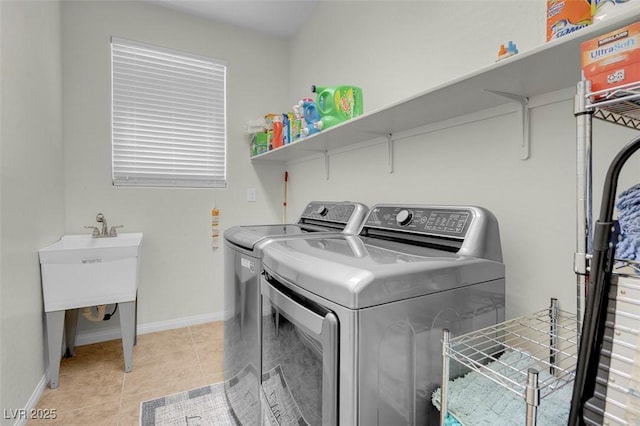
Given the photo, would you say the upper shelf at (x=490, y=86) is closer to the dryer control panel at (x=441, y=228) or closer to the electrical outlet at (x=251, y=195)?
the dryer control panel at (x=441, y=228)

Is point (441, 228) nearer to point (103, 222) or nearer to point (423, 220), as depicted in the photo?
point (423, 220)

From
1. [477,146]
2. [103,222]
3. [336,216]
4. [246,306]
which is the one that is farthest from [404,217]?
[103,222]

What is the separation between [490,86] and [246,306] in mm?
1274

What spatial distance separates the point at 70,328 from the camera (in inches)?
89.4

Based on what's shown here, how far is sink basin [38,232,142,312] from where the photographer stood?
1.85 meters

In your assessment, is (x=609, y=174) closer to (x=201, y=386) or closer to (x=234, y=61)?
(x=201, y=386)

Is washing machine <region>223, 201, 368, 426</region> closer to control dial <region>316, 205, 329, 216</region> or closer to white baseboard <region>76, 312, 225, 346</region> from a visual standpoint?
control dial <region>316, 205, 329, 216</region>

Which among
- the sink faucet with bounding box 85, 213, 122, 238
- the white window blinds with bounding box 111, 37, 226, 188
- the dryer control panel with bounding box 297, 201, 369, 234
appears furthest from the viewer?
the white window blinds with bounding box 111, 37, 226, 188

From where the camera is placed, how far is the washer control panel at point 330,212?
69.6 inches

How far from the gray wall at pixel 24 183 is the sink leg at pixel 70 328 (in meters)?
0.44

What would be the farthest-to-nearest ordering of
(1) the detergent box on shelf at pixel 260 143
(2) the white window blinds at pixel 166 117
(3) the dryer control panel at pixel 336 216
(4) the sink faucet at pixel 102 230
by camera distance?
1. (1) the detergent box on shelf at pixel 260 143
2. (2) the white window blinds at pixel 166 117
3. (4) the sink faucet at pixel 102 230
4. (3) the dryer control panel at pixel 336 216

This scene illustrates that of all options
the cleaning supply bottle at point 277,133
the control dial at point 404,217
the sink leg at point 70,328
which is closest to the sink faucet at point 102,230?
the sink leg at point 70,328

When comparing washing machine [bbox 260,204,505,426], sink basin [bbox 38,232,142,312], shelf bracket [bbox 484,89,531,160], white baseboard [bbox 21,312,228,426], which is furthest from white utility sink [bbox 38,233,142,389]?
shelf bracket [bbox 484,89,531,160]

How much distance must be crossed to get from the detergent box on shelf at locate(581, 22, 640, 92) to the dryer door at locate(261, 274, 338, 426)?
723 millimetres
